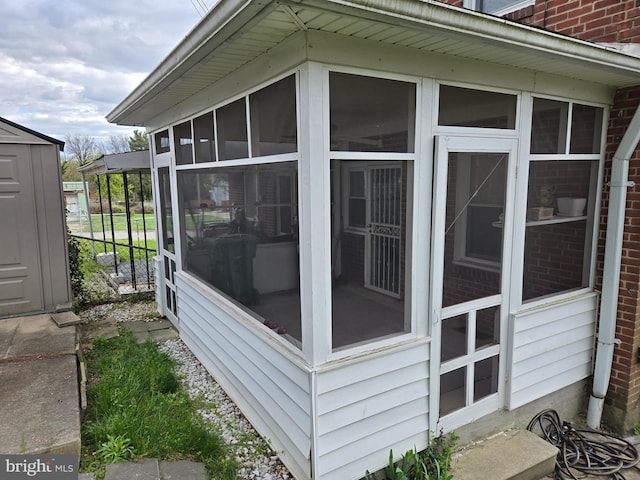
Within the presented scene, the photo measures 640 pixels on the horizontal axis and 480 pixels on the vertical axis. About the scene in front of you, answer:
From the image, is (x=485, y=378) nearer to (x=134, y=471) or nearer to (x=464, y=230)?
(x=464, y=230)

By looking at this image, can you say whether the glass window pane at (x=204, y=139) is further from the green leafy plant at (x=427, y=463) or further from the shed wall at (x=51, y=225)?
the green leafy plant at (x=427, y=463)

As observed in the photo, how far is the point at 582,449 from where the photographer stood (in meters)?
3.41

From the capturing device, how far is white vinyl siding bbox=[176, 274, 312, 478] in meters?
2.52

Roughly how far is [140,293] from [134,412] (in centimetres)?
420

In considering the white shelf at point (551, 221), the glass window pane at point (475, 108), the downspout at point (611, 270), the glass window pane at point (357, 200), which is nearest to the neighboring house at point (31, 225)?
the glass window pane at point (357, 200)

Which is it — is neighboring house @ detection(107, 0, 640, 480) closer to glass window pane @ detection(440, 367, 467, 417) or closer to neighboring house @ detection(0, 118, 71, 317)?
glass window pane @ detection(440, 367, 467, 417)

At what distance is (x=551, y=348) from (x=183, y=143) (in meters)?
4.16

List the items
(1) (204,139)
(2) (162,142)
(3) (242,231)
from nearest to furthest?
(1) (204,139), (3) (242,231), (2) (162,142)

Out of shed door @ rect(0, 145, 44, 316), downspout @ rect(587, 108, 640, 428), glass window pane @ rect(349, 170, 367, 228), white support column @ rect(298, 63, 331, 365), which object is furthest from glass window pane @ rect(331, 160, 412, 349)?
shed door @ rect(0, 145, 44, 316)

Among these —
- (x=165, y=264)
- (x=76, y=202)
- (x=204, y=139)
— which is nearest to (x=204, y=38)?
(x=204, y=139)

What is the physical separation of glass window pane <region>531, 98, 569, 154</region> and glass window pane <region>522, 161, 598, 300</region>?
0.13 m

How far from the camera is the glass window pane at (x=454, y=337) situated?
9.52 feet

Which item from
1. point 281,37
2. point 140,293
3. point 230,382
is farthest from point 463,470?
point 140,293

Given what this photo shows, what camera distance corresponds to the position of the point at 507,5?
4.14 meters
